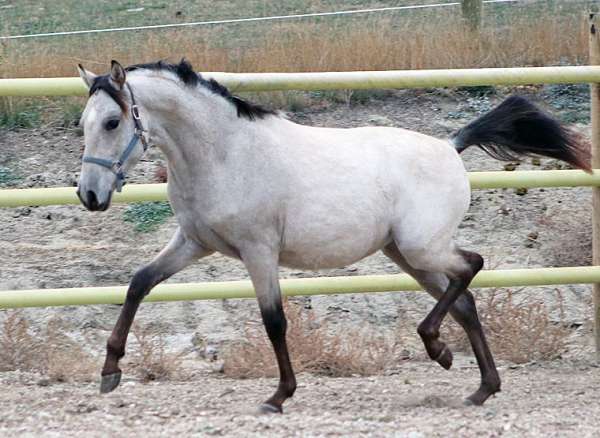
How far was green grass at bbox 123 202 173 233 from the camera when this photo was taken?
800 cm

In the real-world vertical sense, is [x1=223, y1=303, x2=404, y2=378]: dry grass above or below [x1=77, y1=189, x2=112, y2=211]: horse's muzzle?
below

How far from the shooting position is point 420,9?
1329cm

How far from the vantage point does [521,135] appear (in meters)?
5.70

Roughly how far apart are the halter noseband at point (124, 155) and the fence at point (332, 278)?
79 cm

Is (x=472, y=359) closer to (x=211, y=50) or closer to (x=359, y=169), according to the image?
(x=359, y=169)

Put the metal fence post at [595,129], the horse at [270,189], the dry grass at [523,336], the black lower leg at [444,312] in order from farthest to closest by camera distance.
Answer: the dry grass at [523,336] → the metal fence post at [595,129] → the black lower leg at [444,312] → the horse at [270,189]

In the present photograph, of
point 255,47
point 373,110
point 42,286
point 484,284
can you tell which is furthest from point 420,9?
point 484,284

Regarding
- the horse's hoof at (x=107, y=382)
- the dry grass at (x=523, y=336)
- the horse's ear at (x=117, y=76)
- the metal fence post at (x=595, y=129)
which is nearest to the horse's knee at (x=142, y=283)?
the horse's hoof at (x=107, y=382)

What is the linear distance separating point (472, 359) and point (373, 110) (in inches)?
124

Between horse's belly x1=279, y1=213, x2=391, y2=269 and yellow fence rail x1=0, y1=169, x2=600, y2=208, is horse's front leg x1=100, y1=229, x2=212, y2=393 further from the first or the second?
yellow fence rail x1=0, y1=169, x2=600, y2=208

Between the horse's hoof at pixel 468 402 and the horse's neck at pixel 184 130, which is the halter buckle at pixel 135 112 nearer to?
the horse's neck at pixel 184 130

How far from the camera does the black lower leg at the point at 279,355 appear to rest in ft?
16.2

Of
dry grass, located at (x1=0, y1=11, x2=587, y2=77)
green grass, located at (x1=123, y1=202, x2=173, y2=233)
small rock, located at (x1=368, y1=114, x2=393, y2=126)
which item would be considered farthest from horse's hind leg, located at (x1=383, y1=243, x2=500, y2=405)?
dry grass, located at (x1=0, y1=11, x2=587, y2=77)

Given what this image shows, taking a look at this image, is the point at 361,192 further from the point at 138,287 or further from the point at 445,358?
the point at 138,287
